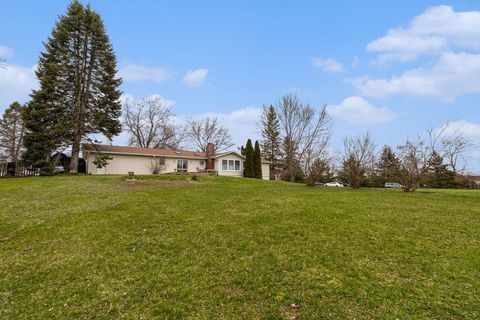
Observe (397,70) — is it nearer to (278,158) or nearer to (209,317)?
(209,317)

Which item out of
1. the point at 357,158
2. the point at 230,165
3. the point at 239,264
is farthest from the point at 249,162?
the point at 239,264

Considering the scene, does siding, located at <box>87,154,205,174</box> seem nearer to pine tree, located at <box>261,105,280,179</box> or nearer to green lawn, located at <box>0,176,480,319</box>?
green lawn, located at <box>0,176,480,319</box>

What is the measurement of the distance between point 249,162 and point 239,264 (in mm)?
26246

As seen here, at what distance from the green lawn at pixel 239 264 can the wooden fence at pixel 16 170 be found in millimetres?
17087

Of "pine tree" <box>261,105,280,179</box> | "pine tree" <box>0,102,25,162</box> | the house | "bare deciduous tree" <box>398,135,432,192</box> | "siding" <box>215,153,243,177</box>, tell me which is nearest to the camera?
"bare deciduous tree" <box>398,135,432,192</box>

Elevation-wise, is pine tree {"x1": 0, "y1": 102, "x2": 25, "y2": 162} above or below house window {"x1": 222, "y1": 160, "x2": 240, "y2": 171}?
above

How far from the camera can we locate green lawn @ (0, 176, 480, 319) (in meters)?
3.41

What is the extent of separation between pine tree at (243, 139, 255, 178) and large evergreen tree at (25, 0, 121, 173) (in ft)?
45.0

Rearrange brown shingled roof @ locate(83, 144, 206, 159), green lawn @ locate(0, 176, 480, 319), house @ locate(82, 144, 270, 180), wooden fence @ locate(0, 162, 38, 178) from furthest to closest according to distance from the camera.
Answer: house @ locate(82, 144, 270, 180)
brown shingled roof @ locate(83, 144, 206, 159)
wooden fence @ locate(0, 162, 38, 178)
green lawn @ locate(0, 176, 480, 319)

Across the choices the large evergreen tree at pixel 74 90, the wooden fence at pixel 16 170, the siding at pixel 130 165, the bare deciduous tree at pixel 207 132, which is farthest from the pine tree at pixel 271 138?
the wooden fence at pixel 16 170

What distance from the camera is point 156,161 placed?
27297 millimetres

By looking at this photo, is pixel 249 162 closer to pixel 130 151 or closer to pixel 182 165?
pixel 182 165

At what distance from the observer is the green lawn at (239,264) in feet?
11.2

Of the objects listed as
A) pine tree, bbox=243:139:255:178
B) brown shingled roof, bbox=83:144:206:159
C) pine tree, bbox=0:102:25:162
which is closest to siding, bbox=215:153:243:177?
pine tree, bbox=243:139:255:178
